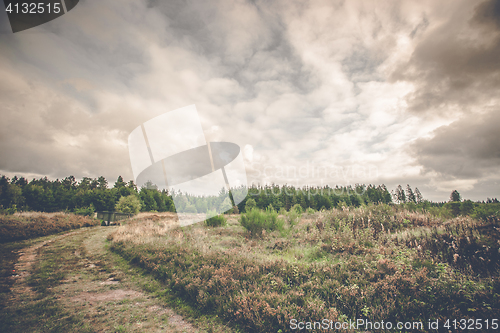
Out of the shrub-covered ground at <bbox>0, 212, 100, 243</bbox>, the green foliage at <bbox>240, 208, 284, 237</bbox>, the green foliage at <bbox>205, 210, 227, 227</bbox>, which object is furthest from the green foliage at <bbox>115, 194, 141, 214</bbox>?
the green foliage at <bbox>240, 208, 284, 237</bbox>

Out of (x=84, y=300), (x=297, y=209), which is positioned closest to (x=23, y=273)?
(x=84, y=300)

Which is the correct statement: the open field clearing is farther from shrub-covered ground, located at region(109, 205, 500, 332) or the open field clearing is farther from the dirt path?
shrub-covered ground, located at region(109, 205, 500, 332)

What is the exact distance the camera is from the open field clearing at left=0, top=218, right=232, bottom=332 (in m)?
4.31

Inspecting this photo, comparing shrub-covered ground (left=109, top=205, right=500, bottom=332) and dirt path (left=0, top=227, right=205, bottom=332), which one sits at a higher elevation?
shrub-covered ground (left=109, top=205, right=500, bottom=332)

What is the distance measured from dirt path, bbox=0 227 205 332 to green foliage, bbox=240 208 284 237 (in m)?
7.68

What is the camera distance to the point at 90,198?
55.5m

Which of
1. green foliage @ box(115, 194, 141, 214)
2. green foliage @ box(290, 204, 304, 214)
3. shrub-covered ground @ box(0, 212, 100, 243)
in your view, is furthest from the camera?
green foliage @ box(115, 194, 141, 214)

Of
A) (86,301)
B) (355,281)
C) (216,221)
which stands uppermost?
(355,281)

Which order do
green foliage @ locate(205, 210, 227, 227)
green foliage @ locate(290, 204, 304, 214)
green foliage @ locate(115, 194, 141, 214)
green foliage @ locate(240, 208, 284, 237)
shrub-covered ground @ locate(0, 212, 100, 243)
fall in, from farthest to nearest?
green foliage @ locate(115, 194, 141, 214) → green foliage @ locate(205, 210, 227, 227) → green foliage @ locate(290, 204, 304, 214) → green foliage @ locate(240, 208, 284, 237) → shrub-covered ground @ locate(0, 212, 100, 243)

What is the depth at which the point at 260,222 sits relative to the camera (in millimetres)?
13883

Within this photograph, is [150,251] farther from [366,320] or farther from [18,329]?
[366,320]

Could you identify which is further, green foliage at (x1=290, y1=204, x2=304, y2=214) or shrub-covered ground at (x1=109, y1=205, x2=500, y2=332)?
green foliage at (x1=290, y1=204, x2=304, y2=214)

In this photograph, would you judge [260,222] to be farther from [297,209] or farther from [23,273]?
[297,209]

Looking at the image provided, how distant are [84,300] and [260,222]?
1005 centimetres
